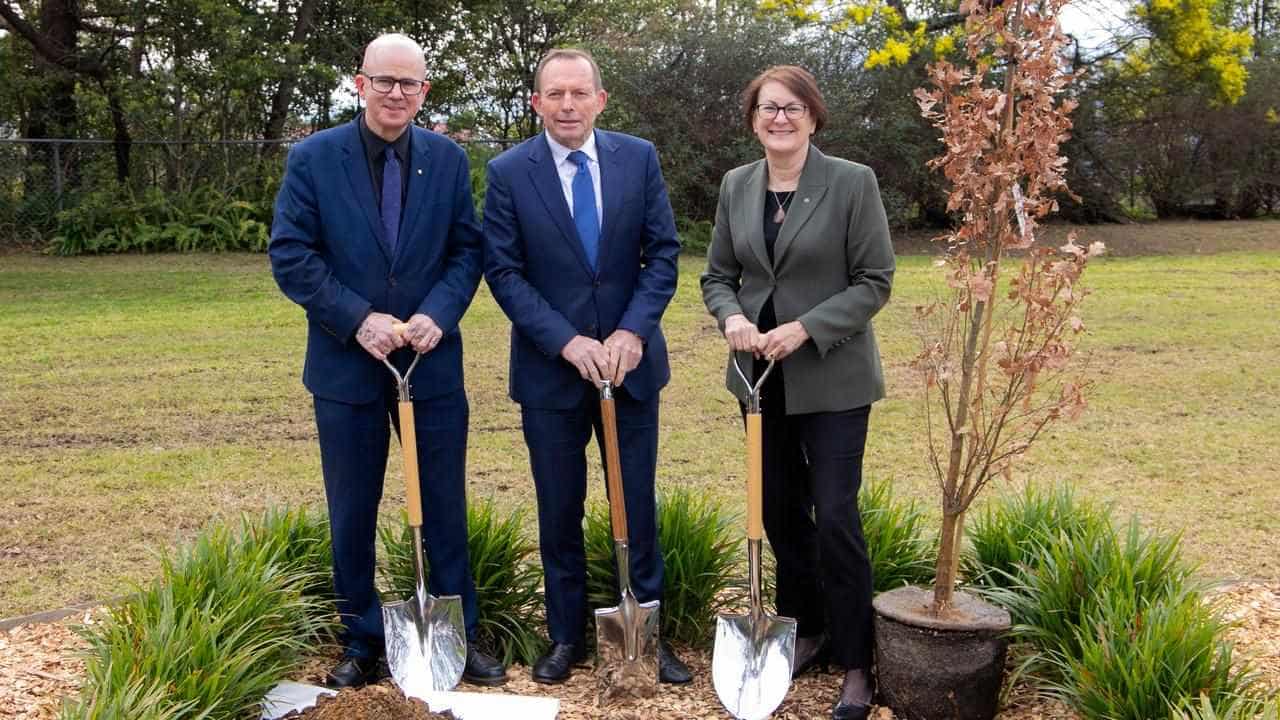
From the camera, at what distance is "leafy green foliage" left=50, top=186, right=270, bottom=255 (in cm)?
1706

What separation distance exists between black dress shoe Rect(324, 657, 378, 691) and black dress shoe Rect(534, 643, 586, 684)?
56cm

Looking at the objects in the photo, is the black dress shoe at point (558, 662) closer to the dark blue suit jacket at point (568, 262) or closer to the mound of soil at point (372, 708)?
the mound of soil at point (372, 708)

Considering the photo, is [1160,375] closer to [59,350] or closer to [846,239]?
[846,239]

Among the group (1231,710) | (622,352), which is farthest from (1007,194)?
(1231,710)

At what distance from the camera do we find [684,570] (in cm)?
468

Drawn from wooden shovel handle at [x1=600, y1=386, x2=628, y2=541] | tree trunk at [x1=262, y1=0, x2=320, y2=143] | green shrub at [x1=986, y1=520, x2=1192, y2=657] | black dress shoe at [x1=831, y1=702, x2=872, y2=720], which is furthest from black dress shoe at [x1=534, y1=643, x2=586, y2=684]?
tree trunk at [x1=262, y1=0, x2=320, y2=143]

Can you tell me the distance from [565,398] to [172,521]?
9.69 ft

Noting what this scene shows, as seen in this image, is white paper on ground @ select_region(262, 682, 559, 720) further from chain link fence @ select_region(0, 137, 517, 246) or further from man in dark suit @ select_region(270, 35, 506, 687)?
chain link fence @ select_region(0, 137, 517, 246)

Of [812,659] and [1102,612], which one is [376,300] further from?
[1102,612]

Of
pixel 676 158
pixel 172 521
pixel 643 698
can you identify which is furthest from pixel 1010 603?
pixel 676 158

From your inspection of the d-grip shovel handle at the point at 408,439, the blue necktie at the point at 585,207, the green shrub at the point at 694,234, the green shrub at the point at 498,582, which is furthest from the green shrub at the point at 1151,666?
the green shrub at the point at 694,234

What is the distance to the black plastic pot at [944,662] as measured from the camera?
394cm

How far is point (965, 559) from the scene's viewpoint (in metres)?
4.80

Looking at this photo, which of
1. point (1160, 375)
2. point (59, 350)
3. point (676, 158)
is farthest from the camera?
point (676, 158)
